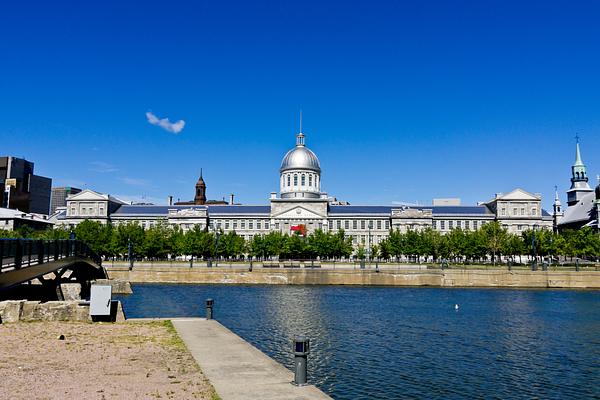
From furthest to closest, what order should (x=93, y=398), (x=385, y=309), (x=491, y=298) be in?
(x=491, y=298) < (x=385, y=309) < (x=93, y=398)

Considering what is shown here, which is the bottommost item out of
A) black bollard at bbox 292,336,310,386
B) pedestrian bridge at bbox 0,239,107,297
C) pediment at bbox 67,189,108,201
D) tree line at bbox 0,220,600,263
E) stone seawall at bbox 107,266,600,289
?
black bollard at bbox 292,336,310,386

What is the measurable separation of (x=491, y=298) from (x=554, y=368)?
Result: 34.5 metres

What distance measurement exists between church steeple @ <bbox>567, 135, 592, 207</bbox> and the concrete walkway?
162 meters

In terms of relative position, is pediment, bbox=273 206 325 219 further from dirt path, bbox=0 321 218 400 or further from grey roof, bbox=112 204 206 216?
dirt path, bbox=0 321 218 400

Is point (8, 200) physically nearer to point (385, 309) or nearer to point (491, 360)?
point (385, 309)

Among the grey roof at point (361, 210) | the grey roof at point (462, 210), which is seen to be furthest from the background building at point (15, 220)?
the grey roof at point (462, 210)

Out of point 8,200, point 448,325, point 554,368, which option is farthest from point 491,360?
point 8,200

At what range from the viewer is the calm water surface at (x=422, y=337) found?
20.4m

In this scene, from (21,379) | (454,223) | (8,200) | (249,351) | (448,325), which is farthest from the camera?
(8,200)

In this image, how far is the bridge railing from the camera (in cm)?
2206

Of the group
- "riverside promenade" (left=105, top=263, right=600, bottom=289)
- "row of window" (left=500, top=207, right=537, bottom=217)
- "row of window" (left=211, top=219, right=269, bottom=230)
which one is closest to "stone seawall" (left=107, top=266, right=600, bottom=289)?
"riverside promenade" (left=105, top=263, right=600, bottom=289)

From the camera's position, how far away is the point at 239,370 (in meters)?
15.3

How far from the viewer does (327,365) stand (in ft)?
75.5

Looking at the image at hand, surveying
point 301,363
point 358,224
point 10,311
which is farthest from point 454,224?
point 301,363
